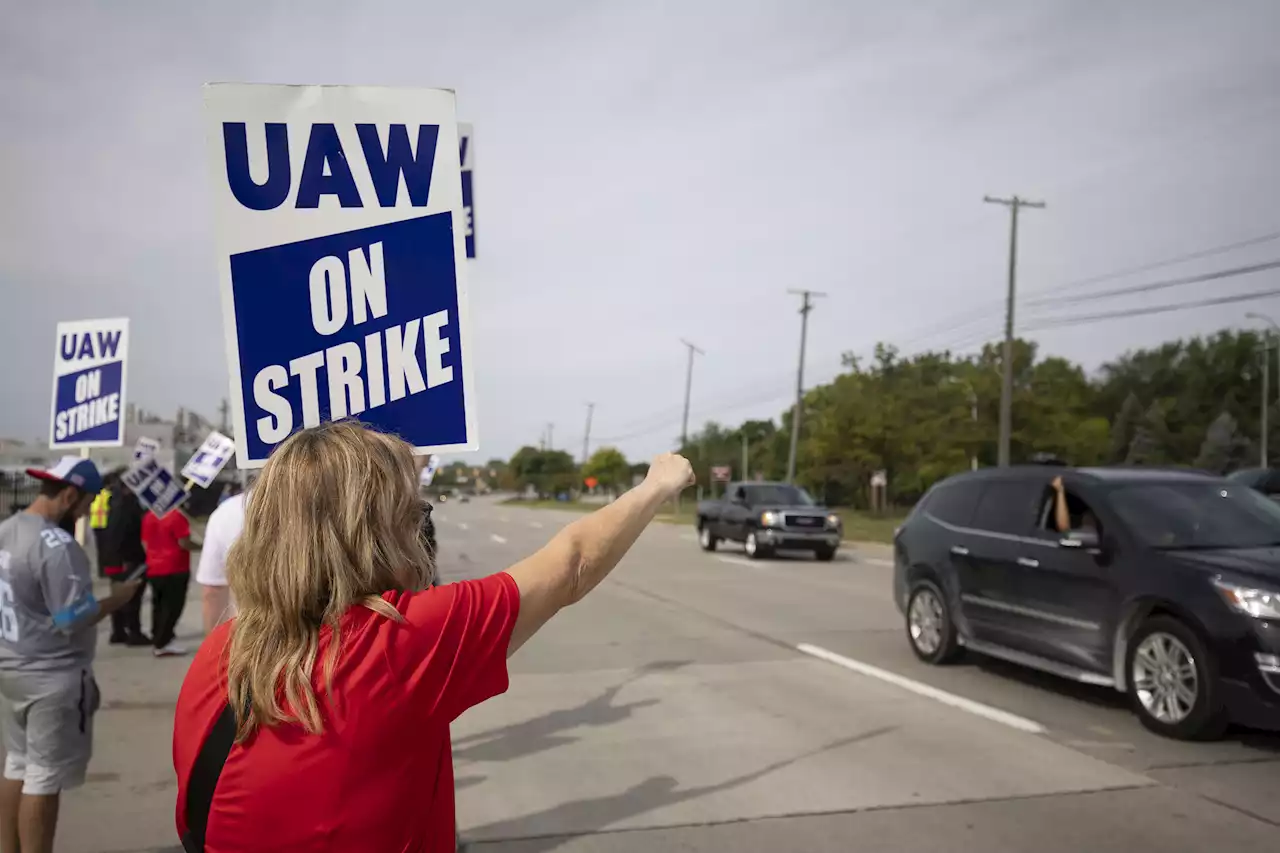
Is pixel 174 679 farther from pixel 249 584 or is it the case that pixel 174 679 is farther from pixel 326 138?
pixel 249 584

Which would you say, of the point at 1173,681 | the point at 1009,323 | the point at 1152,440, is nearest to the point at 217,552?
the point at 1173,681

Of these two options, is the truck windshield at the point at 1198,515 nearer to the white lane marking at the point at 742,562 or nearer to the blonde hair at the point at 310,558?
the blonde hair at the point at 310,558

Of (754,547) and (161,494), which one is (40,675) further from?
(754,547)

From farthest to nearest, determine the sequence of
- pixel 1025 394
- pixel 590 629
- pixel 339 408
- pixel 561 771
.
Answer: pixel 1025 394, pixel 590 629, pixel 561 771, pixel 339 408

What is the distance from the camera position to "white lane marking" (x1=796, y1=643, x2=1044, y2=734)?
293 inches

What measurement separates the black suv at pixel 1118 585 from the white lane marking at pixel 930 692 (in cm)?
63

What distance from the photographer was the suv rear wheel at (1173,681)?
6676 mm

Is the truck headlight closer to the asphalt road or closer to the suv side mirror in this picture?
the asphalt road

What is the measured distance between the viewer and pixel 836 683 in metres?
9.02

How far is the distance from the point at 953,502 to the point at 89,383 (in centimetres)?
848

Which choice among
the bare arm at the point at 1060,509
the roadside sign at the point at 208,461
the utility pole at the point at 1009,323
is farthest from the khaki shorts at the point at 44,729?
the utility pole at the point at 1009,323

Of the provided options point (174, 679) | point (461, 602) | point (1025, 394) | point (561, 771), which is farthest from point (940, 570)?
point (1025, 394)

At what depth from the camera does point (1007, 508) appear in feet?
30.0

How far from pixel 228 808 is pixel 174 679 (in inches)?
342
